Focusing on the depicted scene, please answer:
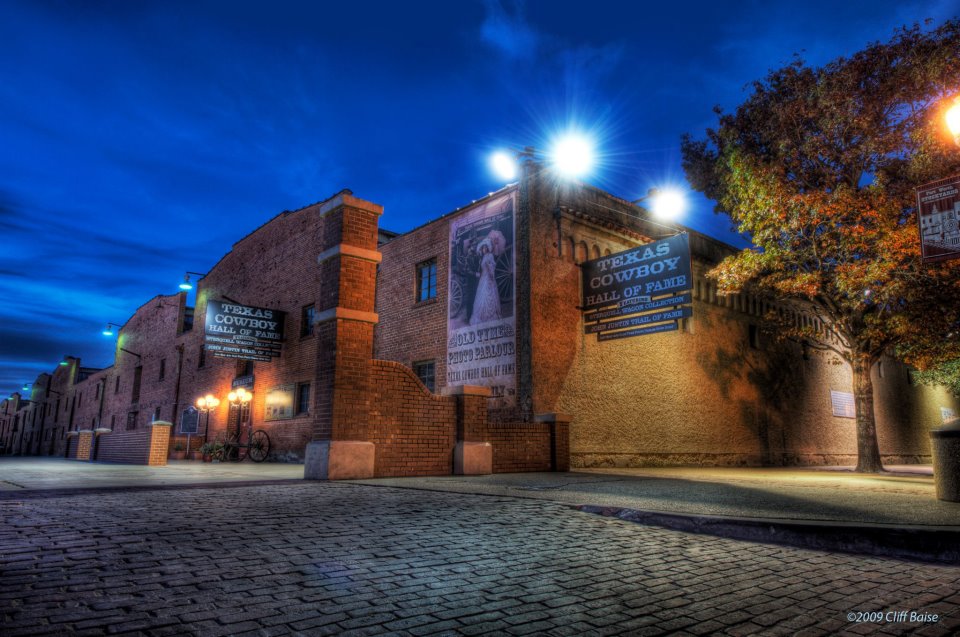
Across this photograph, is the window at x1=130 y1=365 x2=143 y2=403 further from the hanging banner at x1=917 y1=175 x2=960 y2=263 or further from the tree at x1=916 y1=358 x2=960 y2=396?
the tree at x1=916 y1=358 x2=960 y2=396

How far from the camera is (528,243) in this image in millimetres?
13664

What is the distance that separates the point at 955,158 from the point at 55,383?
2358 inches

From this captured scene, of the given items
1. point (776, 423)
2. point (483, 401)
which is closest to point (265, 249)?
point (483, 401)

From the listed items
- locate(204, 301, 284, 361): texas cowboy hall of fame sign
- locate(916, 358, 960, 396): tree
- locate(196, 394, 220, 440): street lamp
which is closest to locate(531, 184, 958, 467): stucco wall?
locate(916, 358, 960, 396): tree

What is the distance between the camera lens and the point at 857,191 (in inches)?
504

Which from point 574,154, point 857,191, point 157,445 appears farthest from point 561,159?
point 157,445

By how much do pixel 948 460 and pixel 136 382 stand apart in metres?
35.9

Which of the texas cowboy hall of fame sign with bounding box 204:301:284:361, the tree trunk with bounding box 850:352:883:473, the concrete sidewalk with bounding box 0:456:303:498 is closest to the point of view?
the concrete sidewalk with bounding box 0:456:303:498

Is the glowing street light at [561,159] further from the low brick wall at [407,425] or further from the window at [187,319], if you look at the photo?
the window at [187,319]

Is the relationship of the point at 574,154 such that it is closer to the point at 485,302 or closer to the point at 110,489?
the point at 485,302

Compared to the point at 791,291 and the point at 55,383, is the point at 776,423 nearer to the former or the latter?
the point at 791,291

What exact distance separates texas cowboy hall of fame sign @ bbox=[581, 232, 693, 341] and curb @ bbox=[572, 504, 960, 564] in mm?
6753

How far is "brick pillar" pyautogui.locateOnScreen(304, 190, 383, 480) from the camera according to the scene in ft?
29.3

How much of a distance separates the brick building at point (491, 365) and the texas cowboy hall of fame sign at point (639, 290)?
680 millimetres
